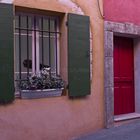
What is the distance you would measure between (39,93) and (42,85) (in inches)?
6.3

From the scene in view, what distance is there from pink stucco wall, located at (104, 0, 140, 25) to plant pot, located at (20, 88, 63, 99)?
229 centimetres

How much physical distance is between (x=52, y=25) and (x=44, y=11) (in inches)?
19.5

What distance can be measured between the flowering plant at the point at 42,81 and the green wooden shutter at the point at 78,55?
0.92ft

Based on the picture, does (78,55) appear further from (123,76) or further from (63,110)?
(123,76)

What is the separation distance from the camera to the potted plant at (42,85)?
23.8 feet

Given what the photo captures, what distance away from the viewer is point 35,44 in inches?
302

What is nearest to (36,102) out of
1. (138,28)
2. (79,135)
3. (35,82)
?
(35,82)

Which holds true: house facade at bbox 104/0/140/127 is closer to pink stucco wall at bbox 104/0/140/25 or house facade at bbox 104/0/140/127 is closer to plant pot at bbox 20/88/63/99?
pink stucco wall at bbox 104/0/140/25

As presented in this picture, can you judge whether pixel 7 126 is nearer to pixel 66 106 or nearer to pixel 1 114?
pixel 1 114

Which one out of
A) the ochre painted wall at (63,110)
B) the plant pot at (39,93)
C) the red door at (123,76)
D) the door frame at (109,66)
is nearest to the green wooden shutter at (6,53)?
the ochre painted wall at (63,110)

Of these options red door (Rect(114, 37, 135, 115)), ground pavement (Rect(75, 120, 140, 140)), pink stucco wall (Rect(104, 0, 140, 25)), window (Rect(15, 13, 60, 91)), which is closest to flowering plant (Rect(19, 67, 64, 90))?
window (Rect(15, 13, 60, 91))

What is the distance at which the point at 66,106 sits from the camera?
25.8 feet

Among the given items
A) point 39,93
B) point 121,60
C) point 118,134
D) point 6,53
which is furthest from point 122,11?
point 6,53

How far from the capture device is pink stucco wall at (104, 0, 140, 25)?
29.5 ft
